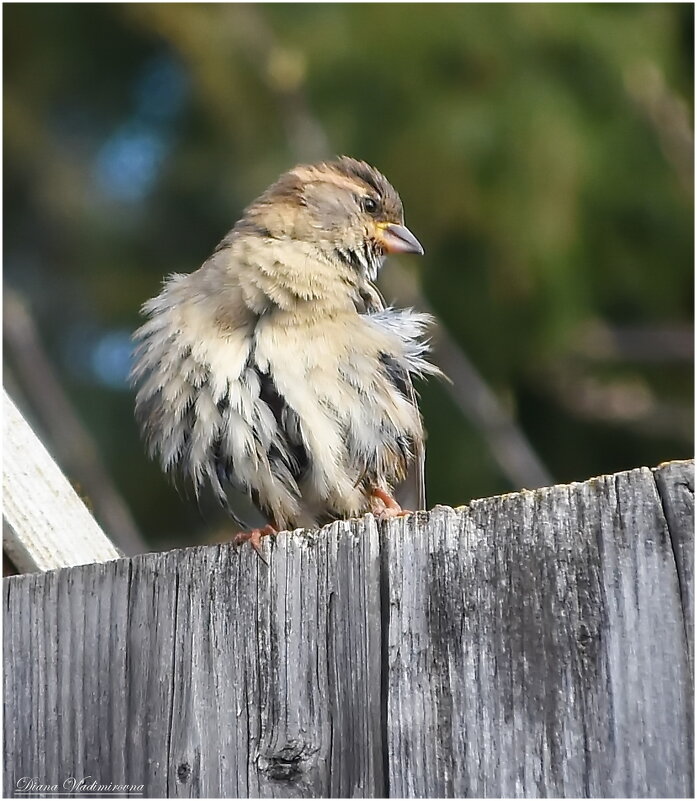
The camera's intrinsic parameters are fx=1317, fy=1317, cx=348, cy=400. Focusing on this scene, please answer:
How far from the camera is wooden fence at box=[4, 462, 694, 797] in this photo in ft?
6.51

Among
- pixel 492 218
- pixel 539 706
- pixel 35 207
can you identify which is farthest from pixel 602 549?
pixel 35 207

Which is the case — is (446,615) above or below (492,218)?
below

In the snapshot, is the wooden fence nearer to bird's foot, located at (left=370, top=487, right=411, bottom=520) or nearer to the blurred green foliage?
bird's foot, located at (left=370, top=487, right=411, bottom=520)

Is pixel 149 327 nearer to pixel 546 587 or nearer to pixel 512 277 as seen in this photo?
pixel 546 587

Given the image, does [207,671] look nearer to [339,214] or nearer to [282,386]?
[282,386]

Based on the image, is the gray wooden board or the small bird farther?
the small bird

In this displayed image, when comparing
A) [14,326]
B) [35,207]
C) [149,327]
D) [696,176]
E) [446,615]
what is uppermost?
[35,207]

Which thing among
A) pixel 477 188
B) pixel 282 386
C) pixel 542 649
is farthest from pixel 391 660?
pixel 477 188

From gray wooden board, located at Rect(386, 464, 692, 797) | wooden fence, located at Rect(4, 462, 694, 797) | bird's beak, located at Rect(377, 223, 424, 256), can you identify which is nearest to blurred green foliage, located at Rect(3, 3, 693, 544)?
bird's beak, located at Rect(377, 223, 424, 256)

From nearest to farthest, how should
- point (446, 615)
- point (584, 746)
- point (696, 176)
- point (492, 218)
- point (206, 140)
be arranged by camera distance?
point (584, 746), point (446, 615), point (696, 176), point (492, 218), point (206, 140)

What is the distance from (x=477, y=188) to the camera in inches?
242

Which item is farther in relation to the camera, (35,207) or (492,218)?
(35,207)

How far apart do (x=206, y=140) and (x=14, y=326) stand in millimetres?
2174

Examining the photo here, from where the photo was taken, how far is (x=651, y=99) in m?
5.52
